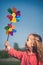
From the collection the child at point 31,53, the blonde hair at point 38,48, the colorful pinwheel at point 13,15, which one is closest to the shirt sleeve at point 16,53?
the child at point 31,53

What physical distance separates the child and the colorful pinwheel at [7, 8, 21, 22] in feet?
0.69

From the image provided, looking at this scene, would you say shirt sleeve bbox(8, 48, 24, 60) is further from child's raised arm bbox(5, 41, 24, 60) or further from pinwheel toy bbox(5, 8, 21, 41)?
pinwheel toy bbox(5, 8, 21, 41)

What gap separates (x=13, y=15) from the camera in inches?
52.0

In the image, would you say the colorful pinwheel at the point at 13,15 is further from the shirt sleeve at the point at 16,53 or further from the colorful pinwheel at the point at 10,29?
the shirt sleeve at the point at 16,53

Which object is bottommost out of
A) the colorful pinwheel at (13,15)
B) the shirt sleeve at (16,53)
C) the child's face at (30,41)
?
the shirt sleeve at (16,53)

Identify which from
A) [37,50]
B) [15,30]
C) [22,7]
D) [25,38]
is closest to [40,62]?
[37,50]

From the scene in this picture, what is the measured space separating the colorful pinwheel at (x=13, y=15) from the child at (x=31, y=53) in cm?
21

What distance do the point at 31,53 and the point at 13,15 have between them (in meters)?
0.35

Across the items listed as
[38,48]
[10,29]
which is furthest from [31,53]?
[10,29]

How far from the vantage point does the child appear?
1270 millimetres

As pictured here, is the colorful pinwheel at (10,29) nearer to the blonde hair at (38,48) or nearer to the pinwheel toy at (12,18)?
the pinwheel toy at (12,18)

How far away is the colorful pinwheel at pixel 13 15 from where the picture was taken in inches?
51.9

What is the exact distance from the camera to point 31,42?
4.25 ft

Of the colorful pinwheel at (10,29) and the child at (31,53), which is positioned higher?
the colorful pinwheel at (10,29)
